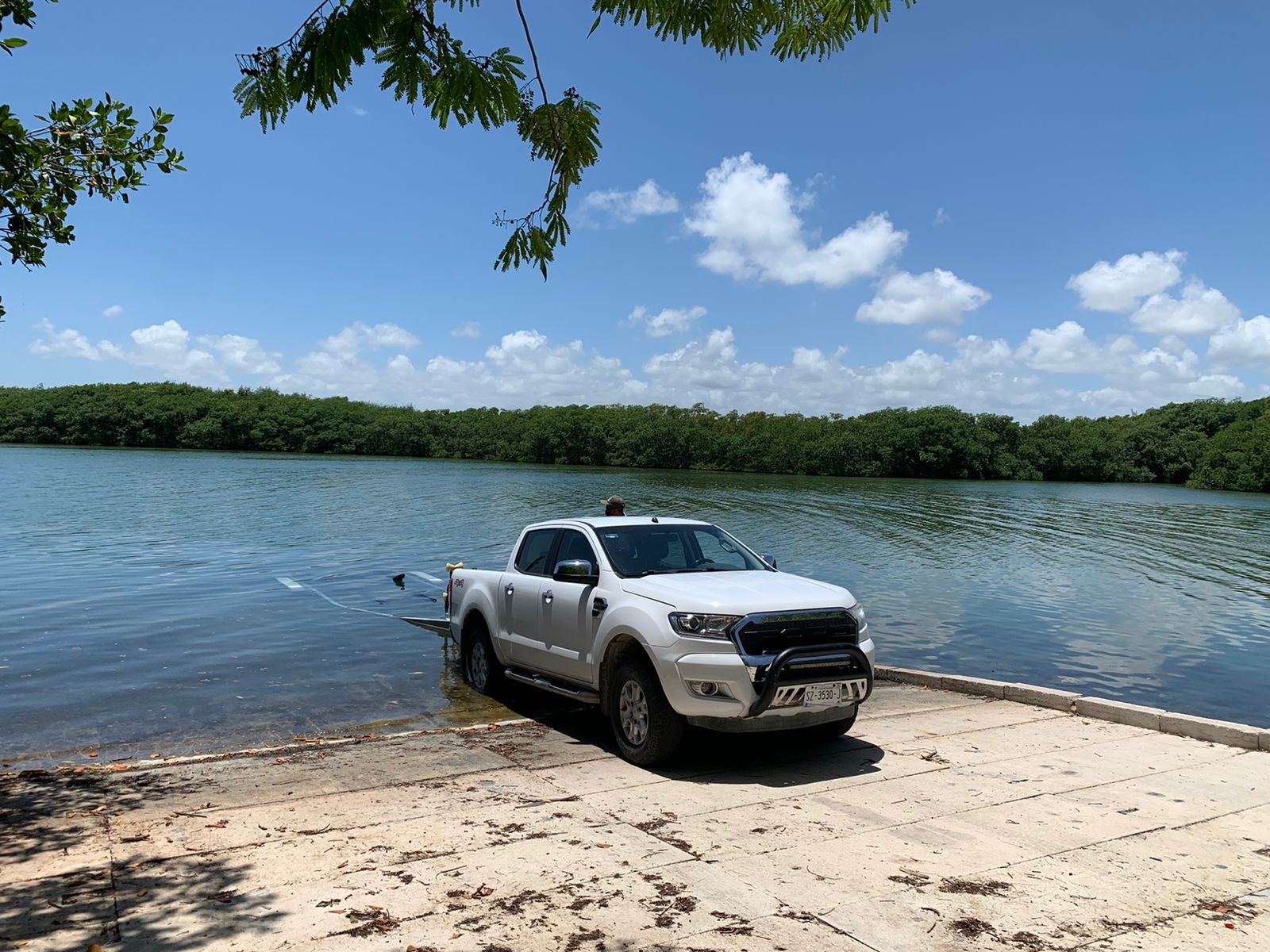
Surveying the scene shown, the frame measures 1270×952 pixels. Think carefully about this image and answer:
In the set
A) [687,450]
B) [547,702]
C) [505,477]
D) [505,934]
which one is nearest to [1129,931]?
[505,934]

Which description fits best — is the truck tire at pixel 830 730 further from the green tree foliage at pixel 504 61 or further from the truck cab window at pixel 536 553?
the green tree foliage at pixel 504 61

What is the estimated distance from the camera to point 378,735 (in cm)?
850

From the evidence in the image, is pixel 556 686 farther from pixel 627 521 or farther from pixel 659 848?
pixel 659 848

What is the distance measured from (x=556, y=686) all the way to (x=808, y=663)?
2680mm

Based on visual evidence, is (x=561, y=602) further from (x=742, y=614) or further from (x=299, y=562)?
(x=299, y=562)

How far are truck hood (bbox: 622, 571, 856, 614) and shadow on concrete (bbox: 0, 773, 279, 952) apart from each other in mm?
3443

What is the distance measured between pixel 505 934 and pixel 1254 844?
14.4 ft

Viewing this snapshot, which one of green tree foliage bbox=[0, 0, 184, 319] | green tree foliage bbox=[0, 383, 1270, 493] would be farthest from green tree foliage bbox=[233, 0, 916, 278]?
green tree foliage bbox=[0, 383, 1270, 493]

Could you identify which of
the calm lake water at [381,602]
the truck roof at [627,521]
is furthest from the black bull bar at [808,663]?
the calm lake water at [381,602]

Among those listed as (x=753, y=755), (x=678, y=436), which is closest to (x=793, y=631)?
(x=753, y=755)

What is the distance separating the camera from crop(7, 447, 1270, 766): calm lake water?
10.5 m

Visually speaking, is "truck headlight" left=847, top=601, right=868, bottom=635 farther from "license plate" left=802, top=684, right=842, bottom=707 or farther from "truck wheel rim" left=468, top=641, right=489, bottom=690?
"truck wheel rim" left=468, top=641, right=489, bottom=690

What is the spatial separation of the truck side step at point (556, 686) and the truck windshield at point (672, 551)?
1116 millimetres

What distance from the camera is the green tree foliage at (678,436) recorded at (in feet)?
390
